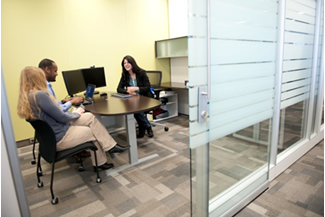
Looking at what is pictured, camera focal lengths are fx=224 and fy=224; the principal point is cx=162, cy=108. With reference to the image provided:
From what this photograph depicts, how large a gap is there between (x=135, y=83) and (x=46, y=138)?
1.94m

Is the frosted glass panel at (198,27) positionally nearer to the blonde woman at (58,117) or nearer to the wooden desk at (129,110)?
the wooden desk at (129,110)

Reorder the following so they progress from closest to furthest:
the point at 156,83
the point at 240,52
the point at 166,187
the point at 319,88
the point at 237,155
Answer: the point at 240,52 < the point at 237,155 < the point at 166,187 < the point at 319,88 < the point at 156,83

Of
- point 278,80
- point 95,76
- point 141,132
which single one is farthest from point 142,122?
point 278,80

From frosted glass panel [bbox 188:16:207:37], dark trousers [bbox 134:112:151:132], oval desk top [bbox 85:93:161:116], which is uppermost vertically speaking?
frosted glass panel [bbox 188:16:207:37]

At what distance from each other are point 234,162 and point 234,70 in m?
0.83

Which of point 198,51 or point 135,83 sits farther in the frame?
point 135,83

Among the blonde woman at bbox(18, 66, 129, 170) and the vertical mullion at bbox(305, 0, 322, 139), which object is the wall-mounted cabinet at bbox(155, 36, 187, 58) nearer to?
the vertical mullion at bbox(305, 0, 322, 139)

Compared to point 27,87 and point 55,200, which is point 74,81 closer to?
point 27,87

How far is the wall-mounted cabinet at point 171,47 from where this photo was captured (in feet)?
15.1

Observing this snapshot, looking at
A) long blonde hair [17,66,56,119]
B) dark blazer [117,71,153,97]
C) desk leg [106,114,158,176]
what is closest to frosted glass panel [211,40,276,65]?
desk leg [106,114,158,176]

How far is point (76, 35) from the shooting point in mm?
3949

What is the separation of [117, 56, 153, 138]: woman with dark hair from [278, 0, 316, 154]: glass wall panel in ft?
6.59

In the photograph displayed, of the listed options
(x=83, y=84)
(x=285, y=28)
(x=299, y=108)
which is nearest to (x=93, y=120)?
(x=83, y=84)

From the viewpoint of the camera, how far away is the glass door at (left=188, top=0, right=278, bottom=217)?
145 centimetres
